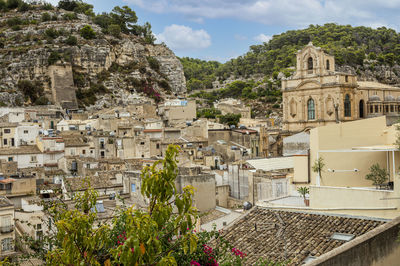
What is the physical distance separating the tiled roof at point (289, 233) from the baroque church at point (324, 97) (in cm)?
3656

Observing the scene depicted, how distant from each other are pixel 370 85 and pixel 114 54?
54.5 m

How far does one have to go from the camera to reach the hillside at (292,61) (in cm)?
9712

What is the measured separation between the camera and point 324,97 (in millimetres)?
48938

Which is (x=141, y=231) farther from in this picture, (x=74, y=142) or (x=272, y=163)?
(x=74, y=142)

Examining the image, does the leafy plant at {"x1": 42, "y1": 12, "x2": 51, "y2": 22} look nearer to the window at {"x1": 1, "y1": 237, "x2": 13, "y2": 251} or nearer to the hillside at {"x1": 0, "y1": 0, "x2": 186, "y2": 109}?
the hillside at {"x1": 0, "y1": 0, "x2": 186, "y2": 109}

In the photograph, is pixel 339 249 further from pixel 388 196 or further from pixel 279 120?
pixel 279 120

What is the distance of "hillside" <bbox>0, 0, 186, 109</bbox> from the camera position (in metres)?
79.9

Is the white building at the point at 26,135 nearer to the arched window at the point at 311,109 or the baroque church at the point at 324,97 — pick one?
the baroque church at the point at 324,97

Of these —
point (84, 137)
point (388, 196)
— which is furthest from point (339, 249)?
point (84, 137)

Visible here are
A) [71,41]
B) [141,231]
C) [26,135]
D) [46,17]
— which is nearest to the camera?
[141,231]

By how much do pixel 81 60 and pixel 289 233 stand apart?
3158 inches

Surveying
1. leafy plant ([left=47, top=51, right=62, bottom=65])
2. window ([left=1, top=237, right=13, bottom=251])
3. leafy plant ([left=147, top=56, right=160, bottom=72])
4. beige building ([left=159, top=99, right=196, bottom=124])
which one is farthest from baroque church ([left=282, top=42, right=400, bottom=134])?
leafy plant ([left=147, top=56, right=160, bottom=72])

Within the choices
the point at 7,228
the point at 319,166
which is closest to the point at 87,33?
the point at 7,228

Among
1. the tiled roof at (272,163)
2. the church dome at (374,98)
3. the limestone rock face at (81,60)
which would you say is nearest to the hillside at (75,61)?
the limestone rock face at (81,60)
